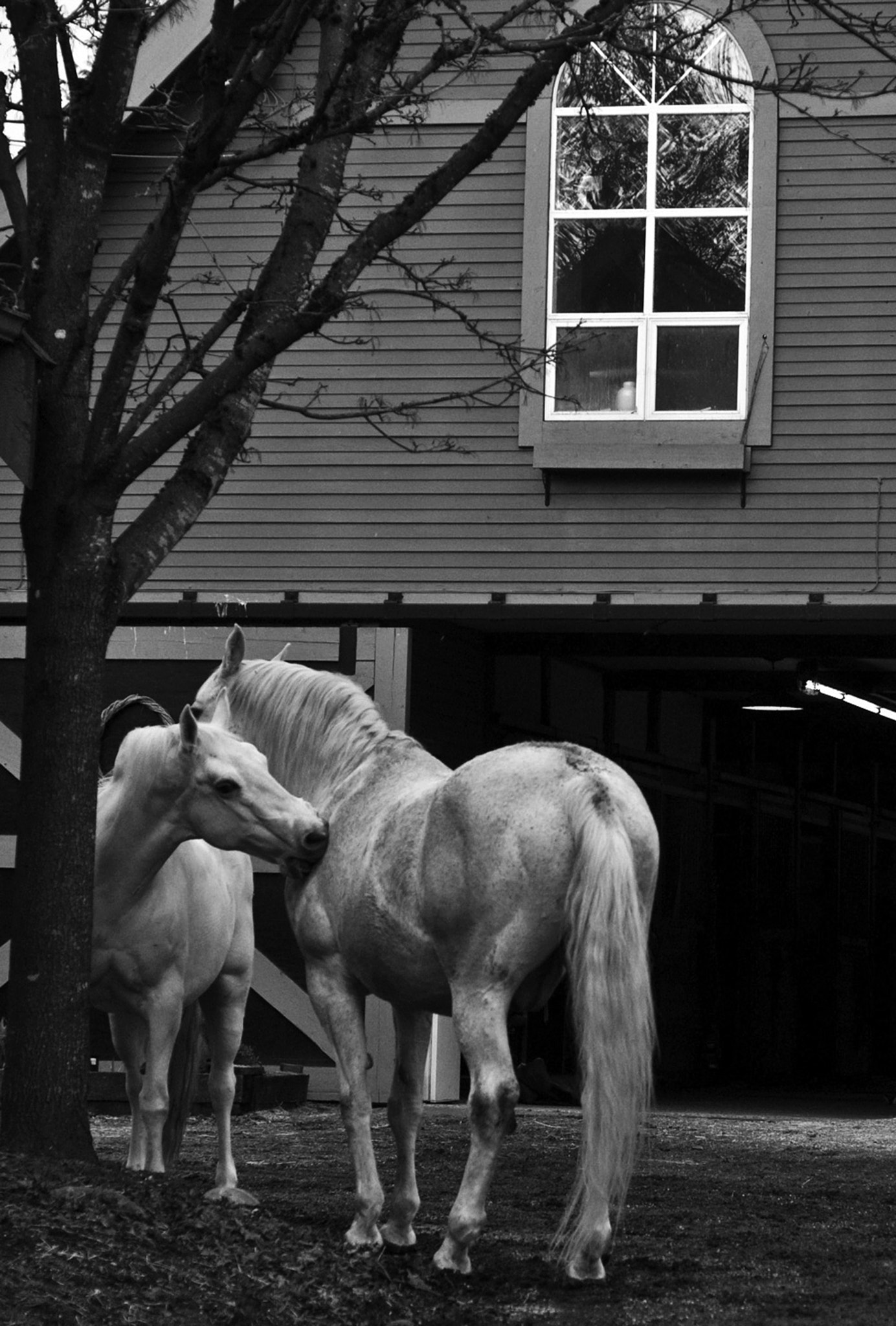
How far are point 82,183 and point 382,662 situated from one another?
18.3ft

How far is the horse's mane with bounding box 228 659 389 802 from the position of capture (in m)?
6.78

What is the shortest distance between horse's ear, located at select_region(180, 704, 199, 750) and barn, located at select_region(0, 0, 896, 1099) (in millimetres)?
5404

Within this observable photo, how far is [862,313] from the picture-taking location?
1233 cm

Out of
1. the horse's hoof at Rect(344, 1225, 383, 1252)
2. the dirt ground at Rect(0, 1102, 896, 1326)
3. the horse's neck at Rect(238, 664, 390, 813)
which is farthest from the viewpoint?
the horse's neck at Rect(238, 664, 390, 813)

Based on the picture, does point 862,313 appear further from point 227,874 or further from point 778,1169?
point 227,874

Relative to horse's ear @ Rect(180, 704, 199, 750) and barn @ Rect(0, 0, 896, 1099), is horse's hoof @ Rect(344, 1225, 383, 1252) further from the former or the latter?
barn @ Rect(0, 0, 896, 1099)

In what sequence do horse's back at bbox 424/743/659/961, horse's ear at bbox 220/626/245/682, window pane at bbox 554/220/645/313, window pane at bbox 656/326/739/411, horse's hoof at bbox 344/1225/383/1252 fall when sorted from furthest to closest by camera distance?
window pane at bbox 554/220/645/313
window pane at bbox 656/326/739/411
horse's ear at bbox 220/626/245/682
horse's hoof at bbox 344/1225/383/1252
horse's back at bbox 424/743/659/961

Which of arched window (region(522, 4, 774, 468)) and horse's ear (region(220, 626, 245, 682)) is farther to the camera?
arched window (region(522, 4, 774, 468))

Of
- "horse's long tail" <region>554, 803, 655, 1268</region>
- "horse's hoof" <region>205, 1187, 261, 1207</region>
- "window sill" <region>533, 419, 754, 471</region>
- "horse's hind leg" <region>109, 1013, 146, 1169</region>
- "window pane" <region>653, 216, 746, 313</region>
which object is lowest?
"horse's hoof" <region>205, 1187, 261, 1207</region>

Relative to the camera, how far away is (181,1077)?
7711 millimetres

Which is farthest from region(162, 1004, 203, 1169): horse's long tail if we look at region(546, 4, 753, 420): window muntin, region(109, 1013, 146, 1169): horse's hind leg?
region(546, 4, 753, 420): window muntin

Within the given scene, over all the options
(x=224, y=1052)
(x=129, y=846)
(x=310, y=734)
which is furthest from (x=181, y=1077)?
(x=310, y=734)

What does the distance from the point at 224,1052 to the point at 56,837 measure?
4.75 ft

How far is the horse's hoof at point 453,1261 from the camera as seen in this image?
5684mm
